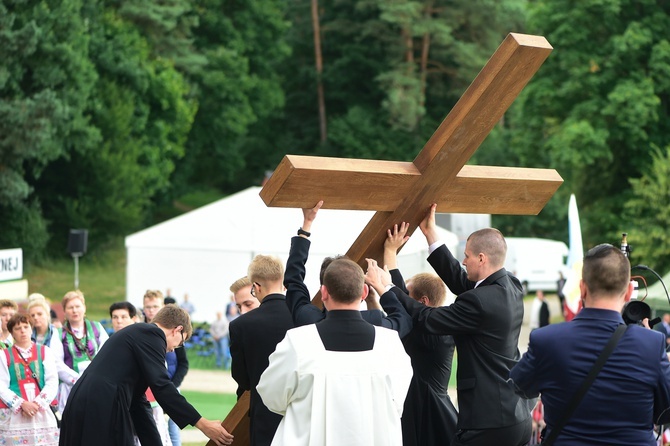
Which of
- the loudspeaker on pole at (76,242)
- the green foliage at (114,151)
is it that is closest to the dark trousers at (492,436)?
the loudspeaker on pole at (76,242)

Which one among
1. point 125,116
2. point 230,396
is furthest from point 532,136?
point 230,396

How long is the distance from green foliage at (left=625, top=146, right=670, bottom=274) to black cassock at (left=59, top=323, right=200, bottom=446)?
2543 centimetres

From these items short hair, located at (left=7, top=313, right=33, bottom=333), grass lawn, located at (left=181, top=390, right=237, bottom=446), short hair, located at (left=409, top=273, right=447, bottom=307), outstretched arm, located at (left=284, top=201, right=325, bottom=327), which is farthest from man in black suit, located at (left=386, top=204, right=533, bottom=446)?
grass lawn, located at (left=181, top=390, right=237, bottom=446)

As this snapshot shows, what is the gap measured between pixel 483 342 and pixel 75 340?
4.68 metres

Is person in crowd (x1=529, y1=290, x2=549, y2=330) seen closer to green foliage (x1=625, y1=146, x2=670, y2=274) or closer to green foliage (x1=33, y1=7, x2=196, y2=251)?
green foliage (x1=625, y1=146, x2=670, y2=274)

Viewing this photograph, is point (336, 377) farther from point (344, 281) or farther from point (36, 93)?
point (36, 93)

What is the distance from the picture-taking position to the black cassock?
618 cm

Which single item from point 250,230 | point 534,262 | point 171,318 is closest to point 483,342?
point 171,318

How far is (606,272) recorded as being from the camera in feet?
14.6

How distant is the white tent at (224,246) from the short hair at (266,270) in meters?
14.5

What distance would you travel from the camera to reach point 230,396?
17.3 meters

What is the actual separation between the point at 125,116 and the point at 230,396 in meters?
23.2

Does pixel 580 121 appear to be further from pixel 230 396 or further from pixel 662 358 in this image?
pixel 662 358

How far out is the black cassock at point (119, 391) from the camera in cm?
618
